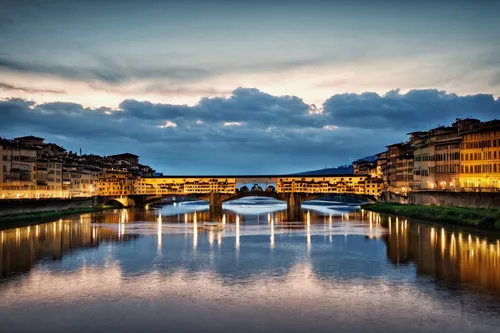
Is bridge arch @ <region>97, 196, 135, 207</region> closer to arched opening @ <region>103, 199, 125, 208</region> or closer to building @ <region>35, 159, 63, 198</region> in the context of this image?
arched opening @ <region>103, 199, 125, 208</region>

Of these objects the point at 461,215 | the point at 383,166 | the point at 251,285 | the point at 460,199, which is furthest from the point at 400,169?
the point at 251,285

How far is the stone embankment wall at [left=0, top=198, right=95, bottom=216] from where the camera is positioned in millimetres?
58188

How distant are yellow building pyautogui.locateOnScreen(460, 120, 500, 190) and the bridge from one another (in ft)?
125

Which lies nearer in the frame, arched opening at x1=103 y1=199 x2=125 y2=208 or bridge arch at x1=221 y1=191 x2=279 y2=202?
bridge arch at x1=221 y1=191 x2=279 y2=202

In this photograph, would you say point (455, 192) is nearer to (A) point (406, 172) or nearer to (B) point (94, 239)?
(A) point (406, 172)

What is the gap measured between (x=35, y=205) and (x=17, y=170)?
10976 millimetres

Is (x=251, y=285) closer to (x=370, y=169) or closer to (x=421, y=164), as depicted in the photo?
(x=421, y=164)

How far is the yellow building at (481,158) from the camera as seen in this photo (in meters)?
59.6

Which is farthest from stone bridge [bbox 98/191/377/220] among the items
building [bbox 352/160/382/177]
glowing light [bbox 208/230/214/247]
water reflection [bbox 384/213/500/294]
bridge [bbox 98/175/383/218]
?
water reflection [bbox 384/213/500/294]

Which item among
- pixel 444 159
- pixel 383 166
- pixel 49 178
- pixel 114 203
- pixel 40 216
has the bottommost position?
pixel 114 203

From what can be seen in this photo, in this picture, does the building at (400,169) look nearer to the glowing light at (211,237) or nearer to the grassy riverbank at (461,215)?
the grassy riverbank at (461,215)

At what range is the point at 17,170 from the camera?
74.2 metres

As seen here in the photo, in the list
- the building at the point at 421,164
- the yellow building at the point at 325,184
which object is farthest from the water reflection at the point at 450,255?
the yellow building at the point at 325,184

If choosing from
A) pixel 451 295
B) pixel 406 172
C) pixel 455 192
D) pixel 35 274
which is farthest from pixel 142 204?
pixel 451 295
